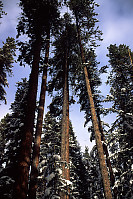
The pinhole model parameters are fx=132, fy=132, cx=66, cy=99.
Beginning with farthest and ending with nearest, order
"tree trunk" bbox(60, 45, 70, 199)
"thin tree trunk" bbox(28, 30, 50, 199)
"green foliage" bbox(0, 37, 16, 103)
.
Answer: "green foliage" bbox(0, 37, 16, 103)
"tree trunk" bbox(60, 45, 70, 199)
"thin tree trunk" bbox(28, 30, 50, 199)

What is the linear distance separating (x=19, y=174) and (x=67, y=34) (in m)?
11.0

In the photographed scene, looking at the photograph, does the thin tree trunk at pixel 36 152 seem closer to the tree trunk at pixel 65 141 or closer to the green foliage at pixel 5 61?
the tree trunk at pixel 65 141

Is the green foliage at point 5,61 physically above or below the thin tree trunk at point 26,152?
above

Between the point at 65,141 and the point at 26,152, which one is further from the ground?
the point at 65,141

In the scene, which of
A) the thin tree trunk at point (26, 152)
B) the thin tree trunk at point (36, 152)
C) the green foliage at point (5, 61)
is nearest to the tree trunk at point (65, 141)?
the thin tree trunk at point (36, 152)

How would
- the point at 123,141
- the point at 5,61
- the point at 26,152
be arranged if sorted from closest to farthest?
1. the point at 26,152
2. the point at 123,141
3. the point at 5,61

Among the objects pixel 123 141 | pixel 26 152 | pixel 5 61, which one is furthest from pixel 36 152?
pixel 5 61

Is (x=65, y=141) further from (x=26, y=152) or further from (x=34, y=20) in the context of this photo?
(x=34, y=20)

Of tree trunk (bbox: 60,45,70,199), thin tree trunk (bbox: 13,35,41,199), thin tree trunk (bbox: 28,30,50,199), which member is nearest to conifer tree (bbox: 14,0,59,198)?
thin tree trunk (bbox: 13,35,41,199)

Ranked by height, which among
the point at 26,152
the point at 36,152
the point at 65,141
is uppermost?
the point at 65,141

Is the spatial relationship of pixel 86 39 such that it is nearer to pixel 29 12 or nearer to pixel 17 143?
pixel 29 12

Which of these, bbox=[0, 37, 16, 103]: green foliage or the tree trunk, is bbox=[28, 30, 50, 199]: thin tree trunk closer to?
the tree trunk

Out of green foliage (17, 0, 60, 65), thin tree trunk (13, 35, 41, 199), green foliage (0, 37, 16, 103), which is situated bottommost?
thin tree trunk (13, 35, 41, 199)

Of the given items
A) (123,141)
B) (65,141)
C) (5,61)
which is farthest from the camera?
(5,61)
